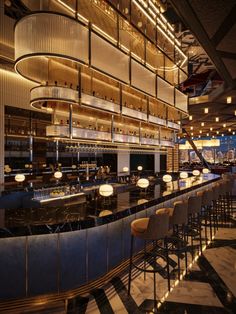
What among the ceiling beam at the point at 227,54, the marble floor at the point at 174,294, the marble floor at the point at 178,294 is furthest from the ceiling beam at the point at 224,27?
the marble floor at the point at 178,294

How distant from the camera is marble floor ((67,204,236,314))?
2.51 metres

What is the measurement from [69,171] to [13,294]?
23.4ft

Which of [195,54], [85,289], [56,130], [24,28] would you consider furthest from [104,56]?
[195,54]

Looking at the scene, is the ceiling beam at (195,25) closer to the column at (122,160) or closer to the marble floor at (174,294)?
the marble floor at (174,294)

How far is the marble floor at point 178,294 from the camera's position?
8.22 ft

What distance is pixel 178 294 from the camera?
281 cm

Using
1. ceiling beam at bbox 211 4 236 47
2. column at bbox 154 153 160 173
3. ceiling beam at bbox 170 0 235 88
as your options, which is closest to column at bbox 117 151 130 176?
column at bbox 154 153 160 173

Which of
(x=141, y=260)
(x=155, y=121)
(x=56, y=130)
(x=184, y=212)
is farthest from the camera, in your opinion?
(x=155, y=121)

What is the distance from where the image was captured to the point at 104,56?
3447 millimetres

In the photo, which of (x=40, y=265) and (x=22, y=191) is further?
(x=22, y=191)

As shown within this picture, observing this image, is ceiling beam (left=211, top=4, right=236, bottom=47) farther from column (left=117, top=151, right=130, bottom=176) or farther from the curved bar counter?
column (left=117, top=151, right=130, bottom=176)

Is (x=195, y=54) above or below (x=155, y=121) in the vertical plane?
above

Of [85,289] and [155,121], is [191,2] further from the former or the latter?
[85,289]

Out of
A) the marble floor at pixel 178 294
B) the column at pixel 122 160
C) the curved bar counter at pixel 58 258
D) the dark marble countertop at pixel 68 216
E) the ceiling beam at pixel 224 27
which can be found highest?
A: the ceiling beam at pixel 224 27
